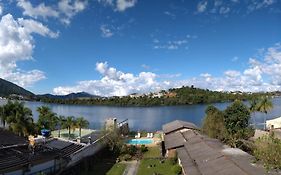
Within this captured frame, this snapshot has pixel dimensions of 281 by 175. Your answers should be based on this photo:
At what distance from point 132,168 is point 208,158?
15210 mm

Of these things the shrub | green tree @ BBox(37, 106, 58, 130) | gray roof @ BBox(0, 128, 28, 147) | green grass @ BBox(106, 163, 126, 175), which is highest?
green tree @ BBox(37, 106, 58, 130)

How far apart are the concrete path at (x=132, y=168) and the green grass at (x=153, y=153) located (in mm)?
4525

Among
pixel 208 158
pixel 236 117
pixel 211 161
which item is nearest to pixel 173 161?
pixel 208 158

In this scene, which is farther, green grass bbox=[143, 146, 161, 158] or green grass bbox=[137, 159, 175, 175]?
green grass bbox=[143, 146, 161, 158]

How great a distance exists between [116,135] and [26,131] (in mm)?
15284

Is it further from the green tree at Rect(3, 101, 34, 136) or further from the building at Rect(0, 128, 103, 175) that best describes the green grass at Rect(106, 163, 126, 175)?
the green tree at Rect(3, 101, 34, 136)

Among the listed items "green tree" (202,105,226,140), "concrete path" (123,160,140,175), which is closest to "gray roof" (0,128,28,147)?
"concrete path" (123,160,140,175)

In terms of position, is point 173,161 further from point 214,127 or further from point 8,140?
point 8,140

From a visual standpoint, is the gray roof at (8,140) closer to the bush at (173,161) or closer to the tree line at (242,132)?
the bush at (173,161)

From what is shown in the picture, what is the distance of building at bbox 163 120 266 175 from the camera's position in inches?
1314

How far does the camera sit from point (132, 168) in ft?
170

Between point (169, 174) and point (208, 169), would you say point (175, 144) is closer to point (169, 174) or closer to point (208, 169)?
point (169, 174)

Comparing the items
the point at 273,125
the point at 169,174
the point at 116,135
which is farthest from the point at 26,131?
the point at 273,125

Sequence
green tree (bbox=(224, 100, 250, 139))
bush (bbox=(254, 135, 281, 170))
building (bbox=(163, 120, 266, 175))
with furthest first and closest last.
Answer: green tree (bbox=(224, 100, 250, 139)) → building (bbox=(163, 120, 266, 175)) → bush (bbox=(254, 135, 281, 170))
